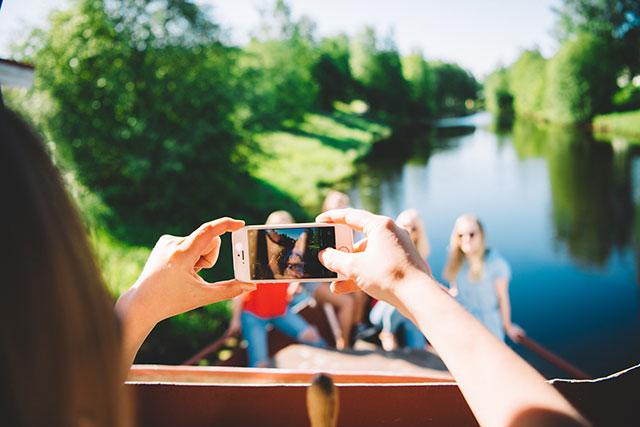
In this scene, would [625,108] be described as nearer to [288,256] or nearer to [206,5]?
[206,5]

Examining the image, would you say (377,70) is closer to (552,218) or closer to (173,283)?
(552,218)

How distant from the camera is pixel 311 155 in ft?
70.4

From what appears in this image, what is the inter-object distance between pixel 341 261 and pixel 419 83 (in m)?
59.2

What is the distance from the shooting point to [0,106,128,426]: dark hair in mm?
638

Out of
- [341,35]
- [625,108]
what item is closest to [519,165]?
[625,108]

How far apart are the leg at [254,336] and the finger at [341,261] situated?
7.97ft

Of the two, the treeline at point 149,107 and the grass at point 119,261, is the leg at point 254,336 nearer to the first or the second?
the grass at point 119,261

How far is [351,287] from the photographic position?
1.53 meters

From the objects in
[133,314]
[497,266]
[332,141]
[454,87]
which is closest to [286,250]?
[133,314]

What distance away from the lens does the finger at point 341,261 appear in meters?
1.30

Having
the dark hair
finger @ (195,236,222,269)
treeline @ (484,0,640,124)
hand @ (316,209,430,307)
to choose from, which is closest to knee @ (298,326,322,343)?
finger @ (195,236,222,269)

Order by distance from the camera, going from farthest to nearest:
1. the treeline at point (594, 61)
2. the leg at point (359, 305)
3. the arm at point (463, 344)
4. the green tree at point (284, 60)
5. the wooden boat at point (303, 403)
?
the treeline at point (594, 61)
the green tree at point (284, 60)
the leg at point (359, 305)
the wooden boat at point (303, 403)
the arm at point (463, 344)

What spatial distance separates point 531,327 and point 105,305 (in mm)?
7458

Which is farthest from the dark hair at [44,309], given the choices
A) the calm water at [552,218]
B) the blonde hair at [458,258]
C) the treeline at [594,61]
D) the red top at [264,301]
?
the treeline at [594,61]
